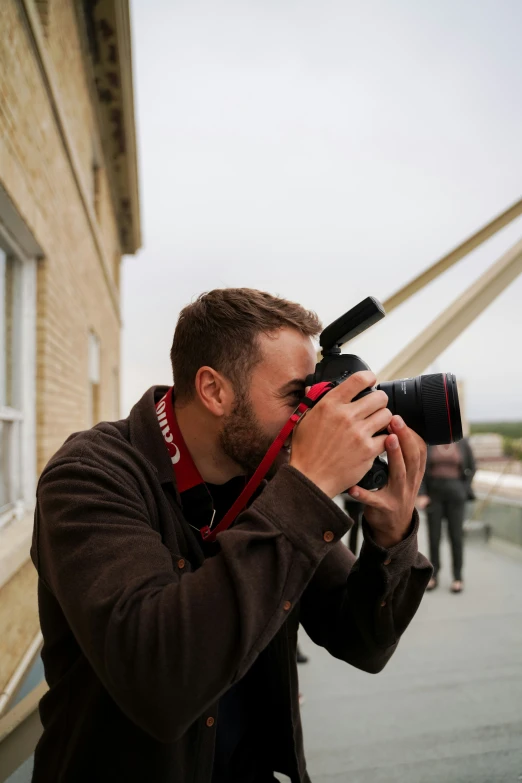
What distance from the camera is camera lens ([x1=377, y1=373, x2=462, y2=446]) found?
1187mm

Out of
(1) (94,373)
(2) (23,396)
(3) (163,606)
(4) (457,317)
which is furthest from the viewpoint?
(1) (94,373)

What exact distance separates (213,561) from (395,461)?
0.47m

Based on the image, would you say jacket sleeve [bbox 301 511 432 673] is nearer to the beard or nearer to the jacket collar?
the beard

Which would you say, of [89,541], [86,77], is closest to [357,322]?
[89,541]

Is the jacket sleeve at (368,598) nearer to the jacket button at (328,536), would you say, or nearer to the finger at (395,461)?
the finger at (395,461)

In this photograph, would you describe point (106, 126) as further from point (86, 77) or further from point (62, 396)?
point (62, 396)

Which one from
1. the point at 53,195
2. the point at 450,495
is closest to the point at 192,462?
the point at 53,195

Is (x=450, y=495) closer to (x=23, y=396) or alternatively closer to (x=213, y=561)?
(x=23, y=396)

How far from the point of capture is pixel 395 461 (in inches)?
45.3

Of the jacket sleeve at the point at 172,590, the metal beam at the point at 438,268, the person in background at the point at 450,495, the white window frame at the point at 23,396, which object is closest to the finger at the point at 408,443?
the jacket sleeve at the point at 172,590

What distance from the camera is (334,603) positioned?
1460mm

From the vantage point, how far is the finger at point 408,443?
1.13m

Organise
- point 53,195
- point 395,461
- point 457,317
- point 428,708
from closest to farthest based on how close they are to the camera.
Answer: point 395,461 → point 457,317 → point 428,708 → point 53,195

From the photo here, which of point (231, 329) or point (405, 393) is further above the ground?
point (231, 329)
